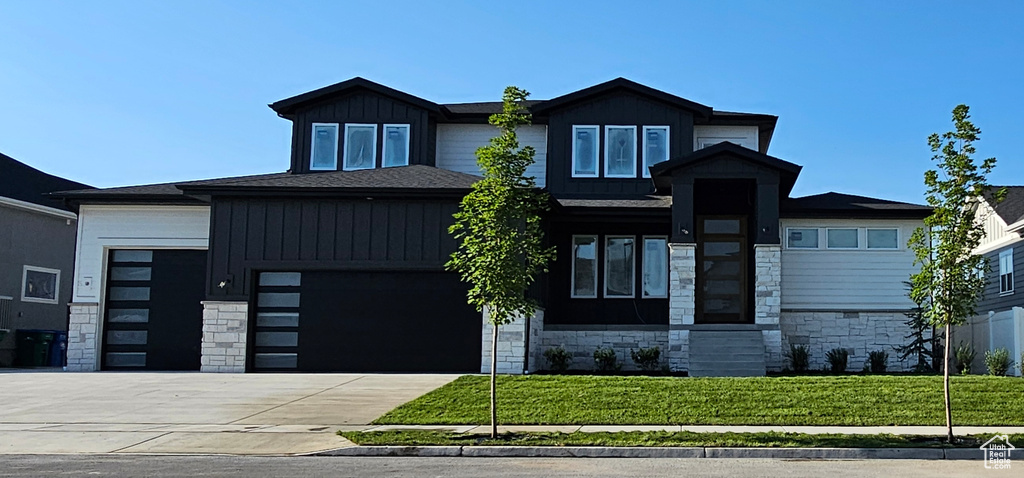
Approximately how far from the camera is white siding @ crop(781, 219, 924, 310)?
74.2 feet

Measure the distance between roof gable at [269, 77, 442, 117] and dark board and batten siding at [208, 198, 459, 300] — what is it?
4.78 m

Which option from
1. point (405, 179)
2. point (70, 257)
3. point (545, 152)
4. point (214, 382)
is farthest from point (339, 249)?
point (70, 257)

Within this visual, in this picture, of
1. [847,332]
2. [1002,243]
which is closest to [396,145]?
[847,332]

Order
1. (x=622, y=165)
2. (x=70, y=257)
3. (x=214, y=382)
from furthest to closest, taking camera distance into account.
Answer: (x=70, y=257), (x=622, y=165), (x=214, y=382)

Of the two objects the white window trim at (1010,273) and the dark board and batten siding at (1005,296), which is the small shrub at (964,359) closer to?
the dark board and batten siding at (1005,296)

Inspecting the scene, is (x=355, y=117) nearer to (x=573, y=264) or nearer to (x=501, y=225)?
(x=573, y=264)

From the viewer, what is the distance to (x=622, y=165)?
81.0 ft

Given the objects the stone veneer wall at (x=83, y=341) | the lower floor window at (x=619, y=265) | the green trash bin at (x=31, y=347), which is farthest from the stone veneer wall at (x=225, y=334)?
the green trash bin at (x=31, y=347)

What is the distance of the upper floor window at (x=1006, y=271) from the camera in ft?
83.6

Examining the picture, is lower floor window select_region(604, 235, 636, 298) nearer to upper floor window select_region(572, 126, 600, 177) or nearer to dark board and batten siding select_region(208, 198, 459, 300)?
upper floor window select_region(572, 126, 600, 177)

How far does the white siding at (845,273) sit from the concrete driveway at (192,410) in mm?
8466

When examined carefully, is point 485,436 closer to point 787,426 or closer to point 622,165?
point 787,426

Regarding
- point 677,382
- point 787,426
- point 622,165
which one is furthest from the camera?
point 622,165

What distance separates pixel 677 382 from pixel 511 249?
15.9 ft
